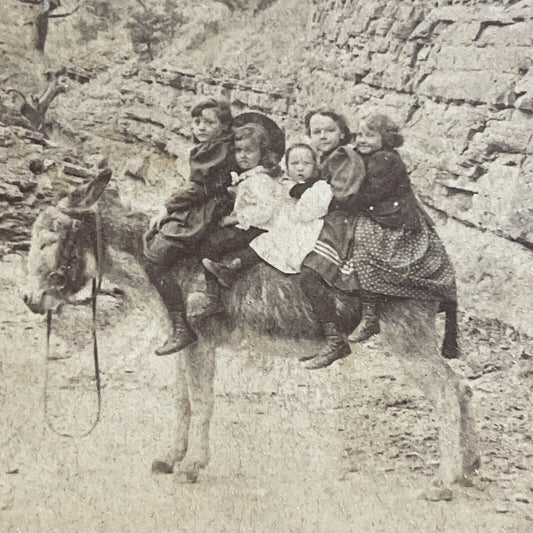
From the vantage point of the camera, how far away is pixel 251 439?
14.3 ft

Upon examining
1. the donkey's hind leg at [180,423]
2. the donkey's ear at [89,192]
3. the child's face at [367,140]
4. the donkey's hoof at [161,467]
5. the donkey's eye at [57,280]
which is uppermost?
the child's face at [367,140]

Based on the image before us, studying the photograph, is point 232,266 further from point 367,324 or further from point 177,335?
point 367,324

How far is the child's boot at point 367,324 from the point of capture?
4.37m

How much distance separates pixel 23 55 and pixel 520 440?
3.37 metres

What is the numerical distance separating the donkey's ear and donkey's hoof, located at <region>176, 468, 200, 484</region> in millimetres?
1511

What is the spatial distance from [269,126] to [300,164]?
267 mm

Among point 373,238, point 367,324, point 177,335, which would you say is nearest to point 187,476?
point 177,335

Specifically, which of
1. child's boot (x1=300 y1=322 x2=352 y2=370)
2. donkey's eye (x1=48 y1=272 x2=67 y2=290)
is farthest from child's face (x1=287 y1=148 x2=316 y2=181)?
donkey's eye (x1=48 y1=272 x2=67 y2=290)

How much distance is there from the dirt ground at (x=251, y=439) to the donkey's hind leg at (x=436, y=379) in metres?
0.06

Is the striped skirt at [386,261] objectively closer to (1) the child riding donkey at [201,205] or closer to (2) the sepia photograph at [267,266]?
(2) the sepia photograph at [267,266]

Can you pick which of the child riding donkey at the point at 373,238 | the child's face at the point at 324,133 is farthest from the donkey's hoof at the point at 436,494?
the child's face at the point at 324,133

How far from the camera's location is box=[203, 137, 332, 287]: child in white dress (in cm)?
437

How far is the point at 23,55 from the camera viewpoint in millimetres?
4402

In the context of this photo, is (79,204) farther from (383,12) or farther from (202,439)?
(383,12)
